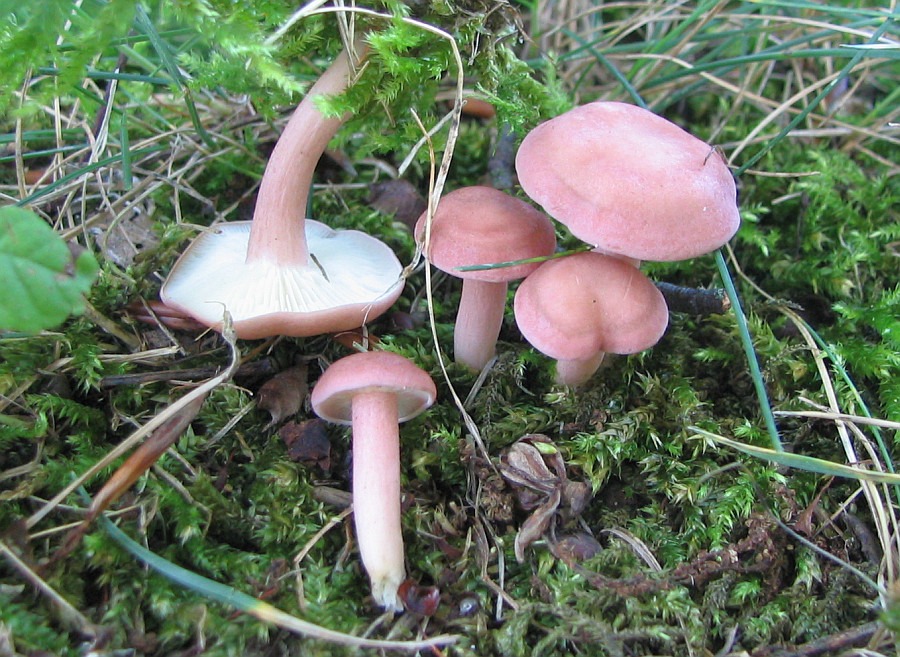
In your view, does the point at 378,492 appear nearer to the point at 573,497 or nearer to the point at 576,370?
the point at 573,497

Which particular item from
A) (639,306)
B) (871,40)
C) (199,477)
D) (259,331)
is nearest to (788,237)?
(871,40)

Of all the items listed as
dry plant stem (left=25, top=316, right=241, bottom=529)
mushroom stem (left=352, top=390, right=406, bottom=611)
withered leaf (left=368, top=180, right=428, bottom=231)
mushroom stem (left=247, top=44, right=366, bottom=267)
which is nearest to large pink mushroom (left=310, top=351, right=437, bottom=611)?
mushroom stem (left=352, top=390, right=406, bottom=611)

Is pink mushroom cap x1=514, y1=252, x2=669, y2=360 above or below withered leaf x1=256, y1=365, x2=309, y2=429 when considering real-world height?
above

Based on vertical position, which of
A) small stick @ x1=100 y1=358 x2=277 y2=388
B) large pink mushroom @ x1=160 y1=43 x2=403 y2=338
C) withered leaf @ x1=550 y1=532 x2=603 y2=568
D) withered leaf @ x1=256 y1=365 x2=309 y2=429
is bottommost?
withered leaf @ x1=550 y1=532 x2=603 y2=568

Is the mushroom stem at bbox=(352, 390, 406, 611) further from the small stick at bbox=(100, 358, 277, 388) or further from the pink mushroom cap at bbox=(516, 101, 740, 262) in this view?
the pink mushroom cap at bbox=(516, 101, 740, 262)

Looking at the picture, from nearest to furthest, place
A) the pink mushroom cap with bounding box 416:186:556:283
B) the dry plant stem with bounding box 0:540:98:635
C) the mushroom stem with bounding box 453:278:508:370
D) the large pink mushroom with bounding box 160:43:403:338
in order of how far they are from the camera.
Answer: the dry plant stem with bounding box 0:540:98:635 < the pink mushroom cap with bounding box 416:186:556:283 < the large pink mushroom with bounding box 160:43:403:338 < the mushroom stem with bounding box 453:278:508:370

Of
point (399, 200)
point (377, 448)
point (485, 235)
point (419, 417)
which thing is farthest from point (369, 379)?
point (399, 200)

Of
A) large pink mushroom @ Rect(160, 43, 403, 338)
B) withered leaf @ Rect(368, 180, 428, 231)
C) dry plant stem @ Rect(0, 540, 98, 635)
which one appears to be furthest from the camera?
withered leaf @ Rect(368, 180, 428, 231)

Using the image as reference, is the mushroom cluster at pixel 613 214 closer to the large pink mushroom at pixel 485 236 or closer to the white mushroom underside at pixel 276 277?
the large pink mushroom at pixel 485 236
